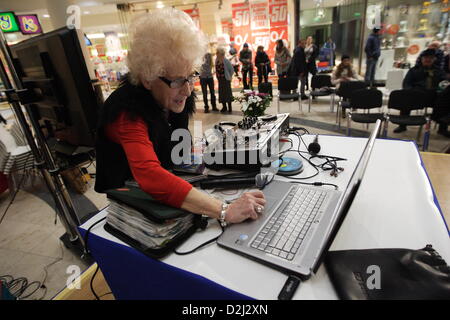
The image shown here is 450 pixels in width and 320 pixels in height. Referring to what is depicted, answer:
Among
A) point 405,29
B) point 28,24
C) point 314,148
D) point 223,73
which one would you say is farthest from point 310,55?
point 28,24

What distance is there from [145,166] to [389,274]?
0.74 meters

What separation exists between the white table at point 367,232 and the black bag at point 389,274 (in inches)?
1.6

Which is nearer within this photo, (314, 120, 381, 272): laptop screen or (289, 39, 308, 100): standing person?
(314, 120, 381, 272): laptop screen

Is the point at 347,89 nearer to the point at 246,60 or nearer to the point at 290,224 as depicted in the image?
the point at 246,60

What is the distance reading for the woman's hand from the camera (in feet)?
2.63

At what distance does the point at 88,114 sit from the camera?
94 cm

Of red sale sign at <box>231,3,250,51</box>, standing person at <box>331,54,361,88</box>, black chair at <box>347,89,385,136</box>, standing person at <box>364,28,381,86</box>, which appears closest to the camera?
black chair at <box>347,89,385,136</box>

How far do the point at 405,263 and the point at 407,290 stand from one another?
0.27ft

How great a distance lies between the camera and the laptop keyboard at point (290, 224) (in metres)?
0.70

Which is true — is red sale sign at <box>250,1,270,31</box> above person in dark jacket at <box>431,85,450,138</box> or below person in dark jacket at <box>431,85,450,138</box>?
above

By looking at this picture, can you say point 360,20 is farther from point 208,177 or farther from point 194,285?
point 194,285

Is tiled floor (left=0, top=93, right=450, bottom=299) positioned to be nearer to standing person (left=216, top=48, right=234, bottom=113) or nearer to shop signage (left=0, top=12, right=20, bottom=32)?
standing person (left=216, top=48, right=234, bottom=113)

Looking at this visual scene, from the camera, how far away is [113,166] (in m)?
1.03

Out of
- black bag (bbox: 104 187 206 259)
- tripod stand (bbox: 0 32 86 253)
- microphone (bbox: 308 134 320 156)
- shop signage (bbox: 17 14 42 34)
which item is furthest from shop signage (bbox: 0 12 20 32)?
microphone (bbox: 308 134 320 156)
